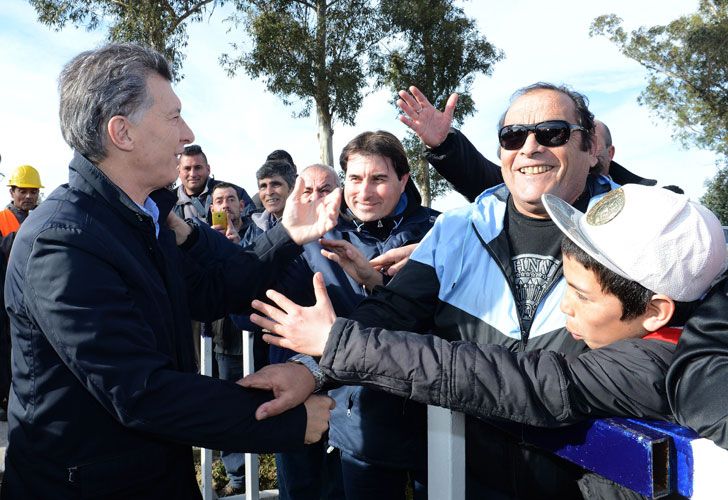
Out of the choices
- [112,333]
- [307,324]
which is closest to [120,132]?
[112,333]

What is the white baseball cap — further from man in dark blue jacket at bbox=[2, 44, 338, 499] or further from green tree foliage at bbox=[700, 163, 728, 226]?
green tree foliage at bbox=[700, 163, 728, 226]

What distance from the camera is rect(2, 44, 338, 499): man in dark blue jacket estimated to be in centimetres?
151

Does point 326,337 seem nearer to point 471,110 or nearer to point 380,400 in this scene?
point 380,400

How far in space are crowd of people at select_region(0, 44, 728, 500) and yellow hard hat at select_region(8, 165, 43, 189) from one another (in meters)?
5.35

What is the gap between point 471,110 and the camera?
22422 mm

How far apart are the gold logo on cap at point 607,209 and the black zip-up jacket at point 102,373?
3.16 feet

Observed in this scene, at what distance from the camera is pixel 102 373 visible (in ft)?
4.90

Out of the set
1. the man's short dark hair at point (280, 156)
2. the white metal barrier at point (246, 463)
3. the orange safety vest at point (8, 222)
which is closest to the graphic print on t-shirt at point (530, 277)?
the white metal barrier at point (246, 463)

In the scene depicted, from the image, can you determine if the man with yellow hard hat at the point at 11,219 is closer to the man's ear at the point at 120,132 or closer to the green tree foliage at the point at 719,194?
the man's ear at the point at 120,132

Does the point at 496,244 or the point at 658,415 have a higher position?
the point at 496,244

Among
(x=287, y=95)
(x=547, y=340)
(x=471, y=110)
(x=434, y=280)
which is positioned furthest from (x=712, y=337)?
(x=471, y=110)

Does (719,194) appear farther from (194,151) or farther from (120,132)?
(120,132)

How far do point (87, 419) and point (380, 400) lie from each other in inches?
49.2

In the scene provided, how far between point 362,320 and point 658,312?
934 mm
